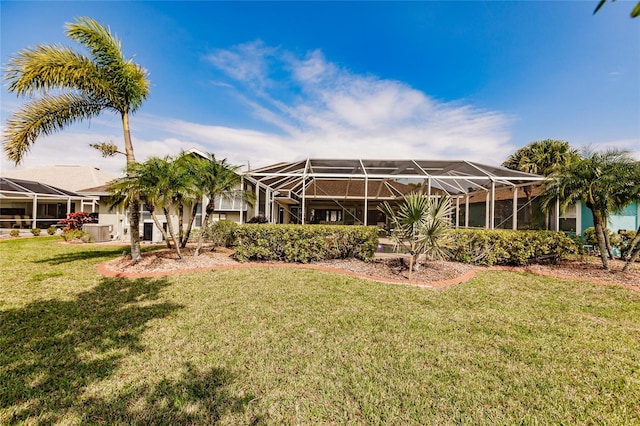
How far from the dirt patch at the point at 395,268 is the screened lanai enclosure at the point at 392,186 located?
7.61ft

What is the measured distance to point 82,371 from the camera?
305cm

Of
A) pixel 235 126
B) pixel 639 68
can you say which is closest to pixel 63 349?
pixel 639 68

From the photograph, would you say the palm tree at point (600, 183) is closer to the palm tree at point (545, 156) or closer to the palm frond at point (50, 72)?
the palm tree at point (545, 156)

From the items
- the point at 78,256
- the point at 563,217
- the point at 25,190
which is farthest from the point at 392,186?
the point at 25,190

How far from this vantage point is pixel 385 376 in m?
3.07

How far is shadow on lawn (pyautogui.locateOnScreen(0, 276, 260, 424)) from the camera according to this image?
2.50 metres

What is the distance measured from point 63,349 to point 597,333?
26.2ft

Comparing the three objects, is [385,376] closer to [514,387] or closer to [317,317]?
[514,387]

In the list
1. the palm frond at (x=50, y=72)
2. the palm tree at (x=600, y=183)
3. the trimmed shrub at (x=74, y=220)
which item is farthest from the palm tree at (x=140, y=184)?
the palm tree at (x=600, y=183)

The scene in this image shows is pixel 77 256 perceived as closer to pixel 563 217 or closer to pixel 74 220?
pixel 74 220

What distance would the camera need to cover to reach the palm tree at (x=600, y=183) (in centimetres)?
780

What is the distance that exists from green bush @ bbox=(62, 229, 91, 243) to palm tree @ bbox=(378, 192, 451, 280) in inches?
632

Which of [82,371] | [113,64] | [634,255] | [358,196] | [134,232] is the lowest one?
[82,371]

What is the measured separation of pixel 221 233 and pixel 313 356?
981 centimetres
